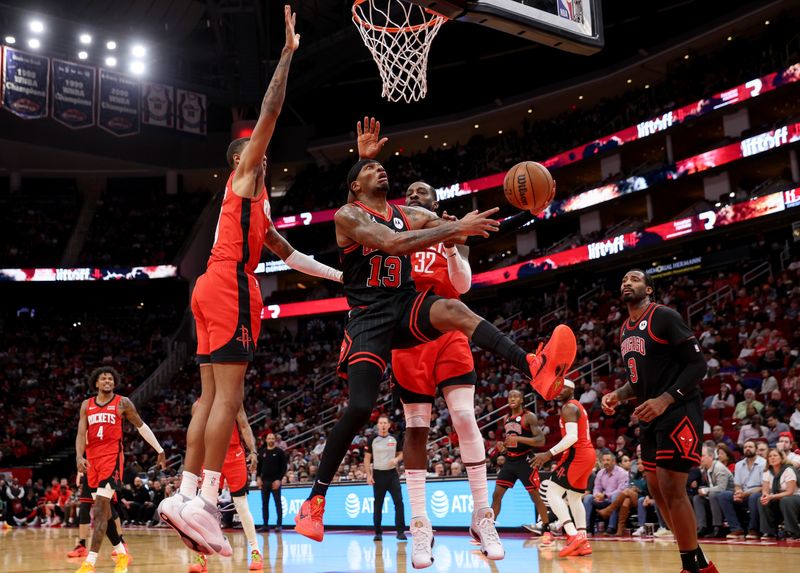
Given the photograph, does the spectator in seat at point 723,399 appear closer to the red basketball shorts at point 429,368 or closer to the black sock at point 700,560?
the black sock at point 700,560

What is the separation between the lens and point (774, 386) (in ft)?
53.3

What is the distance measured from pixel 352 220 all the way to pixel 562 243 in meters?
27.2

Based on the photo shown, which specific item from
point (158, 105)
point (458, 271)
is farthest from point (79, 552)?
point (158, 105)

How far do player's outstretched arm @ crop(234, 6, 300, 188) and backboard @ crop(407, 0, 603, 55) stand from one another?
2115 mm

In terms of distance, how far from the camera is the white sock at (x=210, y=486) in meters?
5.17

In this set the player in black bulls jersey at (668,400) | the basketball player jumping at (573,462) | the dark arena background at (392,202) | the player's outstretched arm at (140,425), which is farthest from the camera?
the dark arena background at (392,202)

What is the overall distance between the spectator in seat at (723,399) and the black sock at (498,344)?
43.4 feet

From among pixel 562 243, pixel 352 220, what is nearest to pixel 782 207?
pixel 562 243

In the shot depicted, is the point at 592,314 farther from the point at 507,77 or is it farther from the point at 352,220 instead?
the point at 352,220

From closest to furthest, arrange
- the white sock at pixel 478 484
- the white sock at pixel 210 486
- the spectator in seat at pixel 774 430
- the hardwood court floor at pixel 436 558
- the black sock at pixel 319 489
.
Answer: the white sock at pixel 210 486 → the black sock at pixel 319 489 → the white sock at pixel 478 484 → the hardwood court floor at pixel 436 558 → the spectator in seat at pixel 774 430

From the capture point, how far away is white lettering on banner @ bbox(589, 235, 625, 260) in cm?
2858

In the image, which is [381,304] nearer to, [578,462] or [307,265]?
[307,265]

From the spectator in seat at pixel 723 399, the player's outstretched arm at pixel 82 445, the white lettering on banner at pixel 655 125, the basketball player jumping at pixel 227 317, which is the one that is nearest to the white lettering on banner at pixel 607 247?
the white lettering on banner at pixel 655 125

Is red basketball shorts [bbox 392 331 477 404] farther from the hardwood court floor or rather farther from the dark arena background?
the dark arena background
